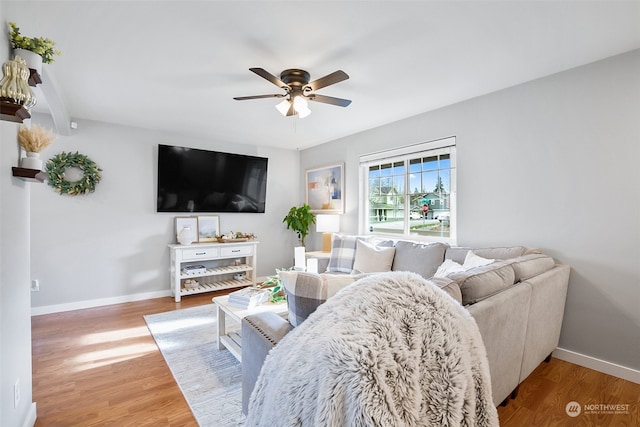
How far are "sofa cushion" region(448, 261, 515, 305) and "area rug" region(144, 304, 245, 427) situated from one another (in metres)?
1.47

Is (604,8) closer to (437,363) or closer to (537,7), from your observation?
(537,7)

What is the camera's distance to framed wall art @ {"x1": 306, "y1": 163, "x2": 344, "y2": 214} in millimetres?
4613

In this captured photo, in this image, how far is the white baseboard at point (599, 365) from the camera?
213 cm

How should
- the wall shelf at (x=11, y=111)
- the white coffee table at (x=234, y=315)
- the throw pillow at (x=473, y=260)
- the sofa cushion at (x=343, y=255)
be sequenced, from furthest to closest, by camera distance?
the sofa cushion at (x=343, y=255)
the throw pillow at (x=473, y=260)
the white coffee table at (x=234, y=315)
the wall shelf at (x=11, y=111)

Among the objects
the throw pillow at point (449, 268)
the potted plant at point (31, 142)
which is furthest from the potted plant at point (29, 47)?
the throw pillow at point (449, 268)

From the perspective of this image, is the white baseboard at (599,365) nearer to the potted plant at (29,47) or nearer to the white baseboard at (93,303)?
the potted plant at (29,47)

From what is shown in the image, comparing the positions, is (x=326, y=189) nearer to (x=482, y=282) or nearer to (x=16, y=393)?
(x=482, y=282)

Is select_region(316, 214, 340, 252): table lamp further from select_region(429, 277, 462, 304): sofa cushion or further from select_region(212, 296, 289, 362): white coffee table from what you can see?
select_region(429, 277, 462, 304): sofa cushion

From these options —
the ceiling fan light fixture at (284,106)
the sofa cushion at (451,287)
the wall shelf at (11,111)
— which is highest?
the ceiling fan light fixture at (284,106)

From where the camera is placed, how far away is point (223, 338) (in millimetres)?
2578

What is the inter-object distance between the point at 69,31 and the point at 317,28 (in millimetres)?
1632

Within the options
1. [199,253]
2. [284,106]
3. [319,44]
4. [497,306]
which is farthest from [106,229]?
[497,306]

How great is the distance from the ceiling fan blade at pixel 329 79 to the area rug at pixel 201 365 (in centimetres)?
229

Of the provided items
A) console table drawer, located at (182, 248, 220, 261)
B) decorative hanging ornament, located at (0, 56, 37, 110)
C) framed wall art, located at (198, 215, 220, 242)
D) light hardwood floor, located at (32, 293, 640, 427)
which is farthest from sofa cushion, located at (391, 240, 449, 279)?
decorative hanging ornament, located at (0, 56, 37, 110)
